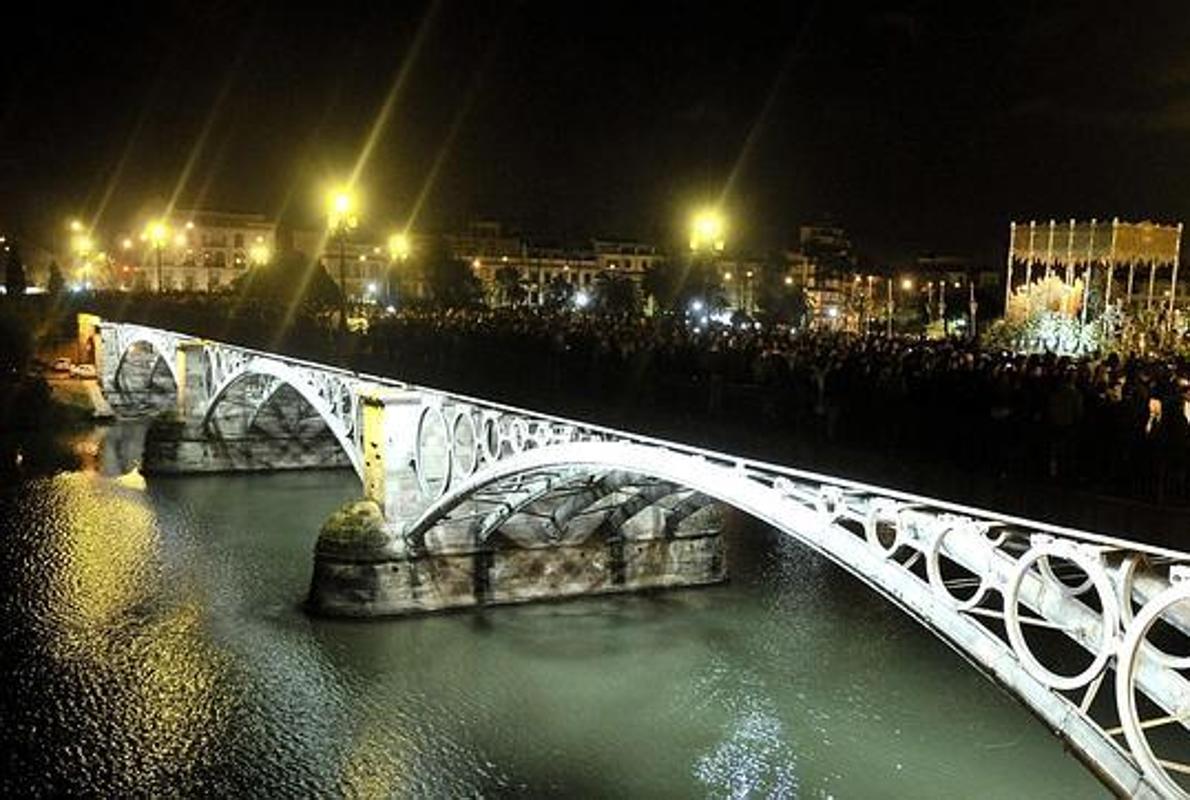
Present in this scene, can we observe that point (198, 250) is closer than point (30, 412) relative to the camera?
No

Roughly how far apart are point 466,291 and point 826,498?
3070 inches

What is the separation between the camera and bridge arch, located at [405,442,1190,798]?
7781 mm

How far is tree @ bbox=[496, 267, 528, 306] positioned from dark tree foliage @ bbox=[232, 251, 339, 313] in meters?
28.6

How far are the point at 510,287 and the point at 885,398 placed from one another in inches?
3663

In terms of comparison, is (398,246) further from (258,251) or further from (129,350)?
(258,251)

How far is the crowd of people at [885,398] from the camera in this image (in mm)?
11805

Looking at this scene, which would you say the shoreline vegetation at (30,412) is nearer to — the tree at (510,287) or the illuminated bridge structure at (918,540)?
the illuminated bridge structure at (918,540)

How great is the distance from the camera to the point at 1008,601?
865 centimetres

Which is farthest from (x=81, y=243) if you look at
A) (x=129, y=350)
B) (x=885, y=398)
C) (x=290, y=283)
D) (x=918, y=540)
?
(x=918, y=540)

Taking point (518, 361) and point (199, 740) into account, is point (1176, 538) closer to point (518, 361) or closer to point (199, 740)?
point (199, 740)

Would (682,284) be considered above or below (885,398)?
above

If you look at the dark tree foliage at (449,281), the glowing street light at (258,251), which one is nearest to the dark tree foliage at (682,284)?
the dark tree foliage at (449,281)

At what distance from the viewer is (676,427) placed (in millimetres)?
16688

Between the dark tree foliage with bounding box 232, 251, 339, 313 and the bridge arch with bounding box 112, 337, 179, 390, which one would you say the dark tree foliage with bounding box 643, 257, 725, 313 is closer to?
the dark tree foliage with bounding box 232, 251, 339, 313
